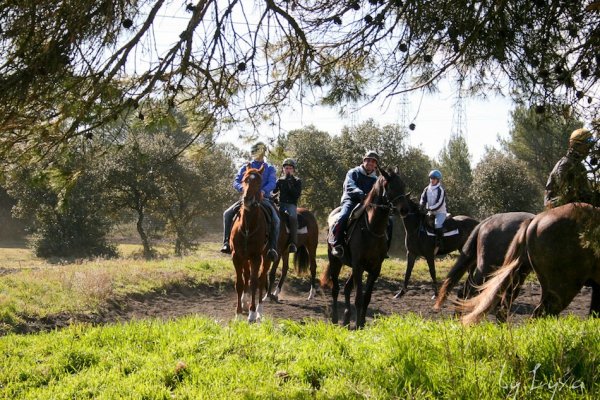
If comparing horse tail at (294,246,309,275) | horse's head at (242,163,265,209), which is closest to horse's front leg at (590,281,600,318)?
horse's head at (242,163,265,209)

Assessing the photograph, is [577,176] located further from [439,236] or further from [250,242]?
[439,236]

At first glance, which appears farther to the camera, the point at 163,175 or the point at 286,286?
the point at 163,175

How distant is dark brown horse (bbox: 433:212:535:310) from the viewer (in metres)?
7.69

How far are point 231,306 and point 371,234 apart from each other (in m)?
3.95

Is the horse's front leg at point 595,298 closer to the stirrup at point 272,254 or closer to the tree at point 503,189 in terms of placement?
the stirrup at point 272,254

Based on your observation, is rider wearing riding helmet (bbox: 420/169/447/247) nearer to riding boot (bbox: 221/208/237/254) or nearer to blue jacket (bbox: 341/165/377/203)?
blue jacket (bbox: 341/165/377/203)

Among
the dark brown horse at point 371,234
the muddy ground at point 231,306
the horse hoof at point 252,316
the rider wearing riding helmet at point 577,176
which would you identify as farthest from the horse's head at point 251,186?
the rider wearing riding helmet at point 577,176

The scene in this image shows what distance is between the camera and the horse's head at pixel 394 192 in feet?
26.4

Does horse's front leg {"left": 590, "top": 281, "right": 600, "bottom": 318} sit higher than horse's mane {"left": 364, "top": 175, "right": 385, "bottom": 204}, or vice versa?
horse's mane {"left": 364, "top": 175, "right": 385, "bottom": 204}

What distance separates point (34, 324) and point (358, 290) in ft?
16.9

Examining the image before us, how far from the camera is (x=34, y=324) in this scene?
28.9 ft

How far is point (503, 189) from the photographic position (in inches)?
1183

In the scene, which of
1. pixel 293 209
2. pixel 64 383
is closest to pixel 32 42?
pixel 64 383

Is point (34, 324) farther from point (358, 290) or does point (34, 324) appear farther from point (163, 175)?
point (163, 175)
